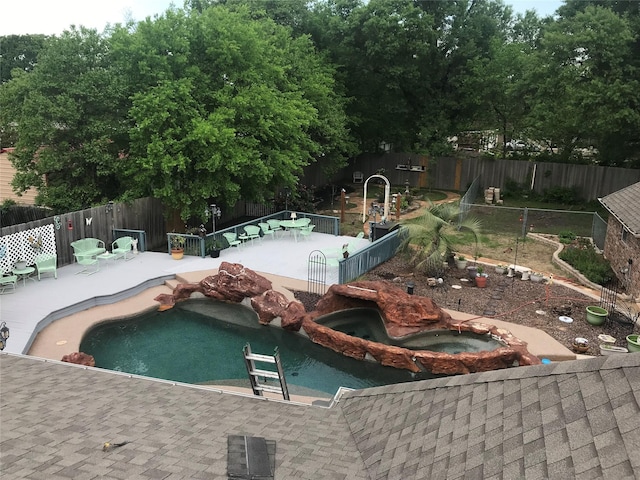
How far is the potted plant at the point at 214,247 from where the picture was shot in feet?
57.2

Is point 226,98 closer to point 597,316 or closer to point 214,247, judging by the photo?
point 214,247

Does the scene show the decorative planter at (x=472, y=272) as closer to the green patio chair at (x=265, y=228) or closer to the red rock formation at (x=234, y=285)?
the red rock formation at (x=234, y=285)

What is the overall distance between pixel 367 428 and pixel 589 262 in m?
13.8

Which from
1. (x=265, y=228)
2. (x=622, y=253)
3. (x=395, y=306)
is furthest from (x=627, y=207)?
(x=265, y=228)

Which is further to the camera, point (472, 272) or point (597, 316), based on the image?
point (472, 272)

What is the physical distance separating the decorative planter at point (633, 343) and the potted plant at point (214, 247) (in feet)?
39.0

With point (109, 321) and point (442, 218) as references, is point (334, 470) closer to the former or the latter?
point (109, 321)

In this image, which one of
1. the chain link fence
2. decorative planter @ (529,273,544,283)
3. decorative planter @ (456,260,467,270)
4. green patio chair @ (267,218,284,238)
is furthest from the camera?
green patio chair @ (267,218,284,238)

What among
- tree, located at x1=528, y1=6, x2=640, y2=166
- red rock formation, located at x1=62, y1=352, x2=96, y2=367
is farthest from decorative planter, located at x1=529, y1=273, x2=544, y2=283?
red rock formation, located at x1=62, y1=352, x2=96, y2=367

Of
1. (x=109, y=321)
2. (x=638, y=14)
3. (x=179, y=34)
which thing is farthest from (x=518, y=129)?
(x=109, y=321)

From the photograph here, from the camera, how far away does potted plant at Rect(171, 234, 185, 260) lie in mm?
17062

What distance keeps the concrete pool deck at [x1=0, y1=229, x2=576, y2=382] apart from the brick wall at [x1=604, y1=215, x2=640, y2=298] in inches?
158

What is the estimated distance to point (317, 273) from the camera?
16.1 meters

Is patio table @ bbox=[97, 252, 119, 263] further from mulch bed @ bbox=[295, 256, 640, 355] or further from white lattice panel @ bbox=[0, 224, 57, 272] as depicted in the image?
mulch bed @ bbox=[295, 256, 640, 355]
